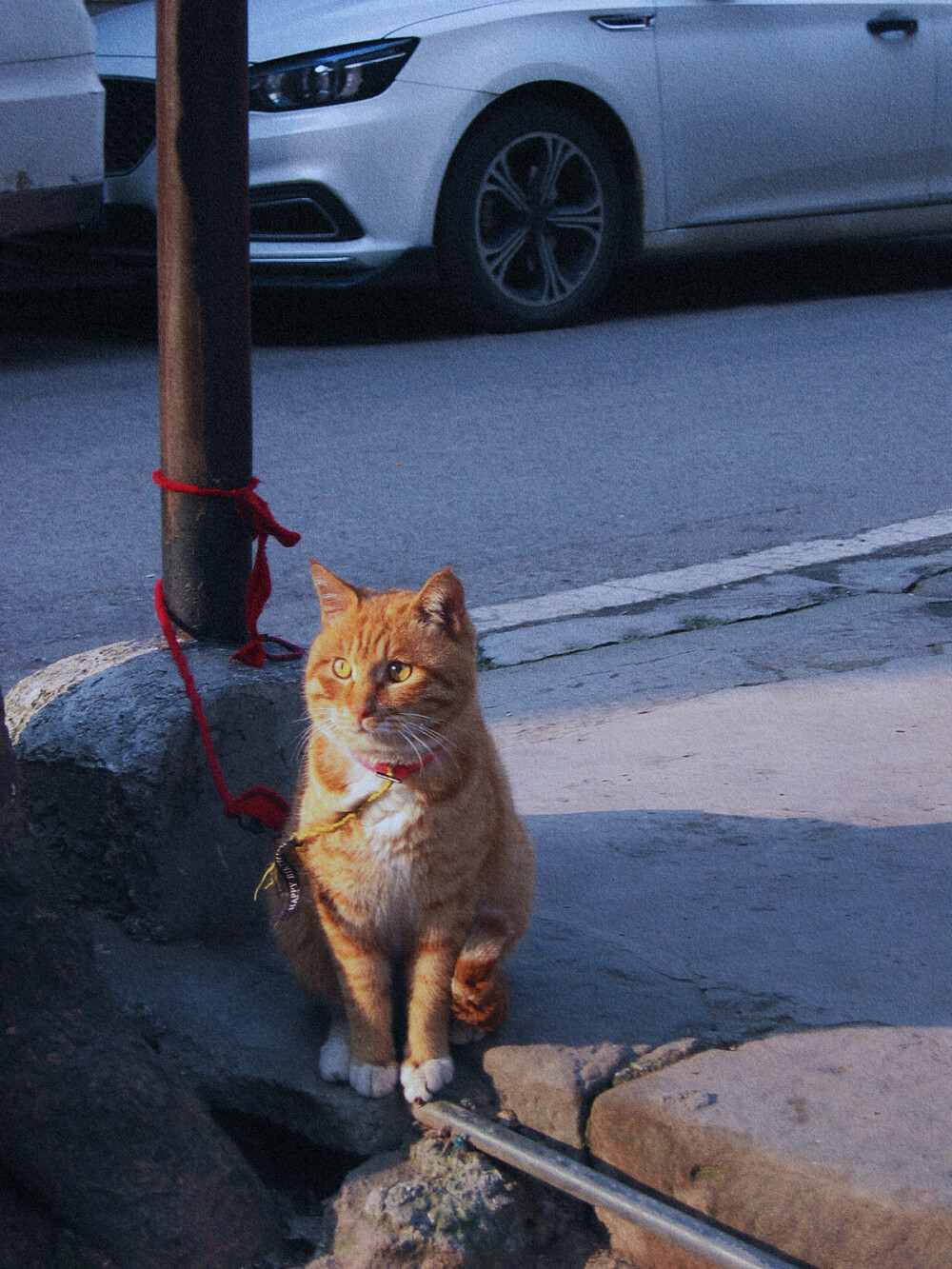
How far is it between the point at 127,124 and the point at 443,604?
5.47m

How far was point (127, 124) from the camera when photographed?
670 cm

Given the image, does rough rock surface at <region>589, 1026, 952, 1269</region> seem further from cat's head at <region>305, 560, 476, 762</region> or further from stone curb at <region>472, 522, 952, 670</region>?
stone curb at <region>472, 522, 952, 670</region>

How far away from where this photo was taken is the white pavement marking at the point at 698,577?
3.92 meters

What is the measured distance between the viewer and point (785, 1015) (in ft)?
7.02

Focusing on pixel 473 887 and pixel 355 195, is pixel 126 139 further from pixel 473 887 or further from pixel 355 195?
pixel 473 887

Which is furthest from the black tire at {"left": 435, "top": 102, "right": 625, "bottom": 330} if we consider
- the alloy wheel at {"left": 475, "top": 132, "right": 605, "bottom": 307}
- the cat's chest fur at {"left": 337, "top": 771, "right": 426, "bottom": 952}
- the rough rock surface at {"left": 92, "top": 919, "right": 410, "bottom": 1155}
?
the cat's chest fur at {"left": 337, "top": 771, "right": 426, "bottom": 952}

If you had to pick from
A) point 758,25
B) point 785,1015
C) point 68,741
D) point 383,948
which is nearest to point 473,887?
point 383,948

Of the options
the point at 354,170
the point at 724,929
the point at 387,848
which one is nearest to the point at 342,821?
the point at 387,848

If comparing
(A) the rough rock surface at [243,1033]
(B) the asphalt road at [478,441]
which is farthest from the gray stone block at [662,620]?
(A) the rough rock surface at [243,1033]

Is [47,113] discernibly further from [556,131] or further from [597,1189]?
[597,1189]

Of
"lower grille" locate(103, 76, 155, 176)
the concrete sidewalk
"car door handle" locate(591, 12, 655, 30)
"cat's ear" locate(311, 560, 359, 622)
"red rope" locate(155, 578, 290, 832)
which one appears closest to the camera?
the concrete sidewalk

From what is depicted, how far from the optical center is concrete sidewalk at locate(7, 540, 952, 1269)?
6.17 ft

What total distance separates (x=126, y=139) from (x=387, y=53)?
134 centimetres

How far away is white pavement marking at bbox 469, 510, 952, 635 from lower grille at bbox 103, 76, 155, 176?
376cm
